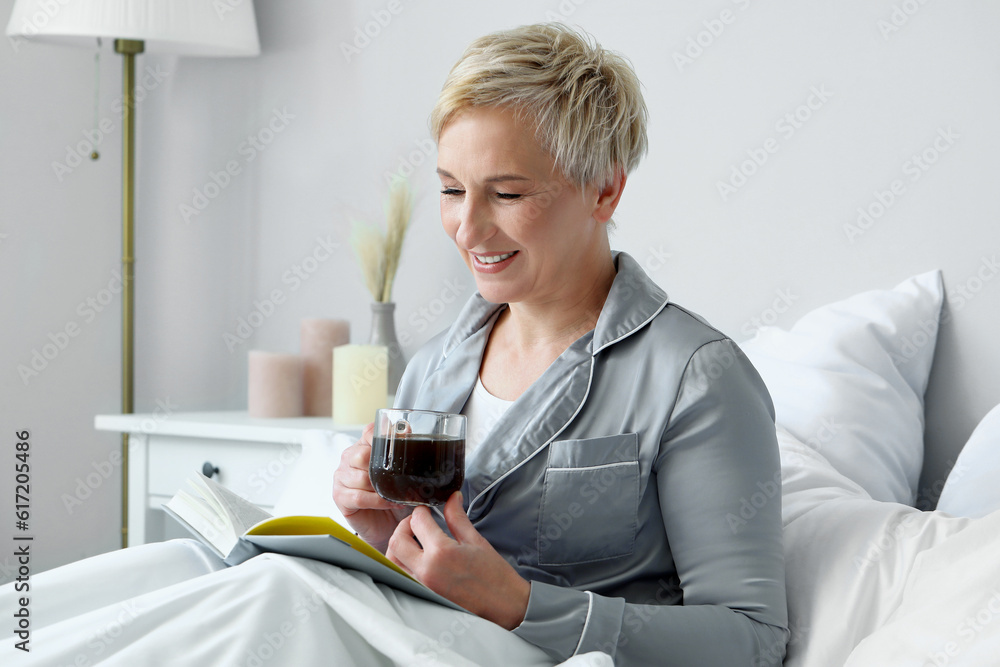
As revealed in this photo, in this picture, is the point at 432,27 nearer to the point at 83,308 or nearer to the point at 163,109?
the point at 163,109

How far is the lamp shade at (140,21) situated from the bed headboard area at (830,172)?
2.88ft

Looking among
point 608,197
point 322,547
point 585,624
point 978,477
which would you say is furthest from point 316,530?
point 978,477

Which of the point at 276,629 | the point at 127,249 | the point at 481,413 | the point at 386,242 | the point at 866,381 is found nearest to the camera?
the point at 276,629

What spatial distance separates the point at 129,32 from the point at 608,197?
1342mm

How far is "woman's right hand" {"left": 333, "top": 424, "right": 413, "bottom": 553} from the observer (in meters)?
1.11

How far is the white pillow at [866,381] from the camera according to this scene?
4.88 ft

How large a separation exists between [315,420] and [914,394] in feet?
3.96

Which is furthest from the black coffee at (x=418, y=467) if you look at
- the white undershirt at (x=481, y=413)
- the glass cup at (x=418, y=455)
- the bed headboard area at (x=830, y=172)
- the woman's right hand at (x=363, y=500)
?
the bed headboard area at (x=830, y=172)

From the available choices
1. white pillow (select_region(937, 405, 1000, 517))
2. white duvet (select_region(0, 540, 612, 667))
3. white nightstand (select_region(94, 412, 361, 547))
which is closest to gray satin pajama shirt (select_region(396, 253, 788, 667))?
white duvet (select_region(0, 540, 612, 667))

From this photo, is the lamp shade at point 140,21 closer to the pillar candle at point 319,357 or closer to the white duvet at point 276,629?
the pillar candle at point 319,357

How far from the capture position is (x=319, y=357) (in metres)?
2.16

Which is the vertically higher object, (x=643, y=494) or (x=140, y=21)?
(x=140, y=21)

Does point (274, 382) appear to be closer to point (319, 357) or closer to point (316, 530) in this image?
point (319, 357)

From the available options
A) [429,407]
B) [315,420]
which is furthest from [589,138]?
[315,420]
